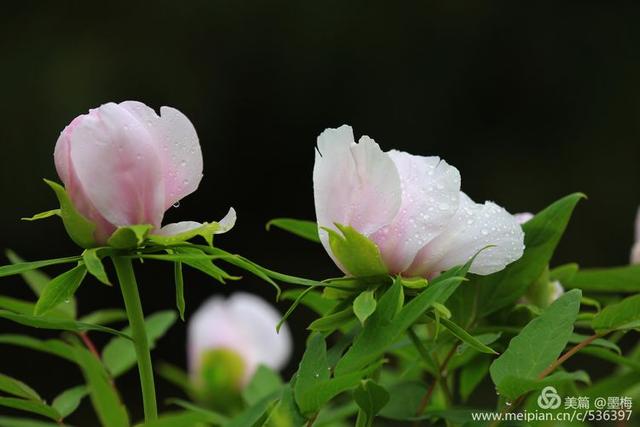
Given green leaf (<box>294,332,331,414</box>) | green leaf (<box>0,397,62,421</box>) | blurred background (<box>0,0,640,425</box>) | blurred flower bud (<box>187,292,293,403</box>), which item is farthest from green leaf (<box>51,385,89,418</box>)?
blurred background (<box>0,0,640,425</box>)

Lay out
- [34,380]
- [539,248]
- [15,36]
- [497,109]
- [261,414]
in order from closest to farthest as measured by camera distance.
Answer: [261,414] → [539,248] → [34,380] → [15,36] → [497,109]

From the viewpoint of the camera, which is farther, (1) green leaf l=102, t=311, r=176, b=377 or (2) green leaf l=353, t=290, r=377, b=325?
(1) green leaf l=102, t=311, r=176, b=377

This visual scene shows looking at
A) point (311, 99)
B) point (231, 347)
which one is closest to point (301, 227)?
point (231, 347)

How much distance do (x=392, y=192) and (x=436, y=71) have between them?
3705 millimetres

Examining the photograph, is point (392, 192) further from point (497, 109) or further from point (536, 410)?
point (497, 109)

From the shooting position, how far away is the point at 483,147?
4.08 m

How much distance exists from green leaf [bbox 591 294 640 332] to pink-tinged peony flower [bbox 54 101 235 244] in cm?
18

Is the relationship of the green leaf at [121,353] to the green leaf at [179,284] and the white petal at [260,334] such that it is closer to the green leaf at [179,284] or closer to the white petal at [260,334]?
the green leaf at [179,284]

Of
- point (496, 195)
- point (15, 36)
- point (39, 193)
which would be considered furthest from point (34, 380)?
point (496, 195)

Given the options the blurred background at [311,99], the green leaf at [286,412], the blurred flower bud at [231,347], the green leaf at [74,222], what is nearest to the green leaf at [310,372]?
the green leaf at [286,412]

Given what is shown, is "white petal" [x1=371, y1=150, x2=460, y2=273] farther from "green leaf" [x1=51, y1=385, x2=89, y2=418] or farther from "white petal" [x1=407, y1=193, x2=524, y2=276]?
"green leaf" [x1=51, y1=385, x2=89, y2=418]

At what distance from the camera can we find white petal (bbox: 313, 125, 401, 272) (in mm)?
464

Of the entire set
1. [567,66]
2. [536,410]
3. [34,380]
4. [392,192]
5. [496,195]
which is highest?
[392,192]

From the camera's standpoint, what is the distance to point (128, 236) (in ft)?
1.43
